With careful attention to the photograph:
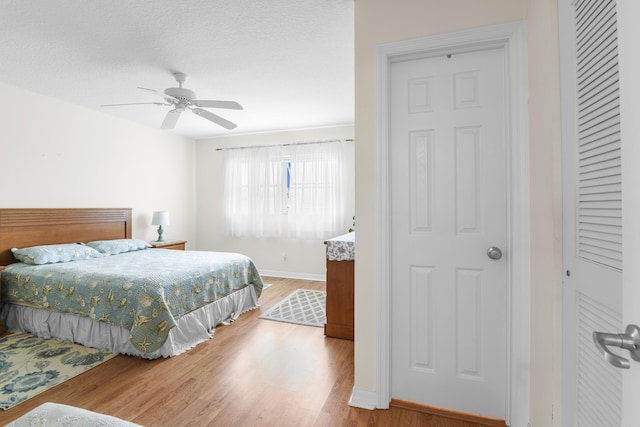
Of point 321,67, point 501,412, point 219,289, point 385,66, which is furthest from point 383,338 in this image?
point 321,67

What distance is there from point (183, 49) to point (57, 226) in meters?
2.76

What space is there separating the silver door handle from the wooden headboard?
4579 mm

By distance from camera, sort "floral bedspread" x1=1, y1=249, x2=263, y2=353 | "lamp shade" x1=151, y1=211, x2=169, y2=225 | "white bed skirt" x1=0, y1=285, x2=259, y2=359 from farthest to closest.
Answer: "lamp shade" x1=151, y1=211, x2=169, y2=225 < "white bed skirt" x1=0, y1=285, x2=259, y2=359 < "floral bedspread" x1=1, y1=249, x2=263, y2=353

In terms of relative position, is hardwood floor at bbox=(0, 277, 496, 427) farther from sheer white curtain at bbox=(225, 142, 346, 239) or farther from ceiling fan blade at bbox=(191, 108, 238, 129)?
sheer white curtain at bbox=(225, 142, 346, 239)

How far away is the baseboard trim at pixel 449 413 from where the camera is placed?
1625mm

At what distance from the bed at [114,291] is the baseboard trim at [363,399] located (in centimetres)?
148

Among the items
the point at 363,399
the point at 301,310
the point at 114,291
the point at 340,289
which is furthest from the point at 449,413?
the point at 114,291

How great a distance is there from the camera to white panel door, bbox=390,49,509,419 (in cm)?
165

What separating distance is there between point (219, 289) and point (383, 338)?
1926 millimetres

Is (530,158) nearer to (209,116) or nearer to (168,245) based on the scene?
(209,116)

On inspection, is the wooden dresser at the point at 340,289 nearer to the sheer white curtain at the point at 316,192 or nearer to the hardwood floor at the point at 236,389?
the hardwood floor at the point at 236,389

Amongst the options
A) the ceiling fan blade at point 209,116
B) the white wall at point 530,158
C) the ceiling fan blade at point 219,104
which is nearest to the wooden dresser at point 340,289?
the white wall at point 530,158

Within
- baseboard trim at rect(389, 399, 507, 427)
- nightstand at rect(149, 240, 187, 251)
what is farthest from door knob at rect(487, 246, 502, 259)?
Result: nightstand at rect(149, 240, 187, 251)

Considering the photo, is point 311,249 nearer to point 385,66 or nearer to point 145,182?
point 145,182
